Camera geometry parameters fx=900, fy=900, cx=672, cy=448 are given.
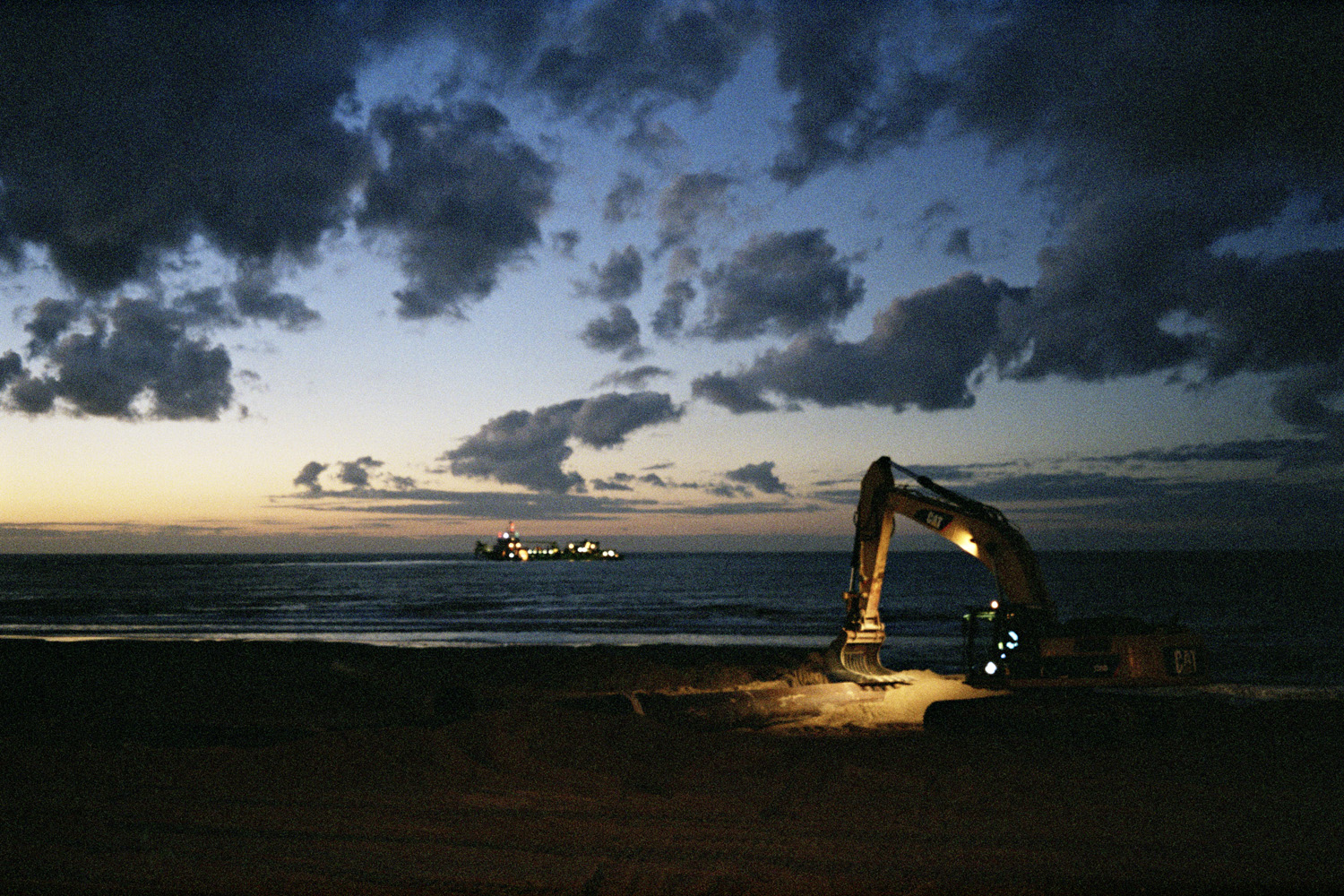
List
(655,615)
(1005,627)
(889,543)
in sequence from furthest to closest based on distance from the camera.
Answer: (655,615), (889,543), (1005,627)

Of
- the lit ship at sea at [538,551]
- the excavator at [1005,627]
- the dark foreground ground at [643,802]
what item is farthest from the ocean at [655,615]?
the lit ship at sea at [538,551]

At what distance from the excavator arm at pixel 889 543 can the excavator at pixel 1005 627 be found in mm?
15

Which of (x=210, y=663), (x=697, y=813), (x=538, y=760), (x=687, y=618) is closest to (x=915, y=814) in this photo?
(x=697, y=813)

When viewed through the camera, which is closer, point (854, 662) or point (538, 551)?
point (854, 662)

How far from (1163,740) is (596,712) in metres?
7.88

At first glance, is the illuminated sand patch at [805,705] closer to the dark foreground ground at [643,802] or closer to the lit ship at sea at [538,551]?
the dark foreground ground at [643,802]

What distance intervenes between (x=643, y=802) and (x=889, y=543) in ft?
25.5

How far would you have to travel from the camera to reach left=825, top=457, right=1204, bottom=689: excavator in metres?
12.8

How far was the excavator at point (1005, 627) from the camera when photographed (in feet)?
41.9

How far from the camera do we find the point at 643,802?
867 centimetres

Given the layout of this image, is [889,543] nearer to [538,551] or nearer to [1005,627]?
[1005,627]

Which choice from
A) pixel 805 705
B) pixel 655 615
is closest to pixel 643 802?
pixel 805 705

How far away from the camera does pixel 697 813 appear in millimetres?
8305

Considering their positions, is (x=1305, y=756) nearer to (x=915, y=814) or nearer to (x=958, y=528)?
(x=958, y=528)
